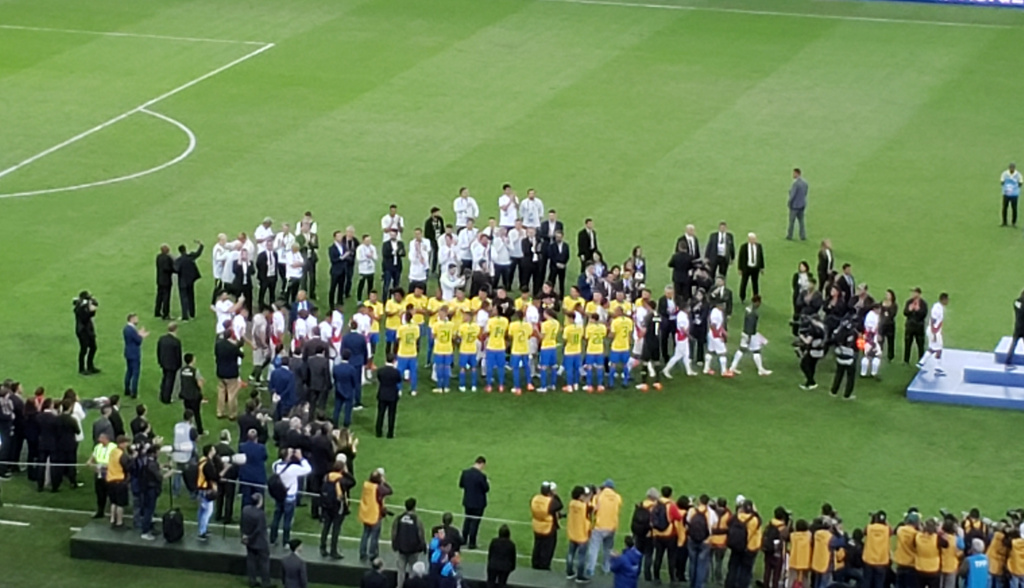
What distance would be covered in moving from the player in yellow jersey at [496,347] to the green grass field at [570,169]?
580mm

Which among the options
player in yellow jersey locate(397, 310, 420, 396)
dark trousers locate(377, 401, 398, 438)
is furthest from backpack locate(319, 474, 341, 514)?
player in yellow jersey locate(397, 310, 420, 396)

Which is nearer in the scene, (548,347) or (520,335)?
(520,335)

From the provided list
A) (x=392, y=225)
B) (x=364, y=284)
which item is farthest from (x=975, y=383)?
(x=364, y=284)

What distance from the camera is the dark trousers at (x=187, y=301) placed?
120 feet

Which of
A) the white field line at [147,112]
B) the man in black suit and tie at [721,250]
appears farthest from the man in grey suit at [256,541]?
the white field line at [147,112]

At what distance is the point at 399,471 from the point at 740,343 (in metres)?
8.14

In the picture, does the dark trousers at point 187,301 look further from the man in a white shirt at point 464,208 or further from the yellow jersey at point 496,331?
the yellow jersey at point 496,331

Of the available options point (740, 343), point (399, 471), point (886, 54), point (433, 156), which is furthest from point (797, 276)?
point (886, 54)

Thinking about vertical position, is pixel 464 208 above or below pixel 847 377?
above

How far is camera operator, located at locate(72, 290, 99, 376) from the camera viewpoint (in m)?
33.7

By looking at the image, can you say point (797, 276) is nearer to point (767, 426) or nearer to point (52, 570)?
point (767, 426)

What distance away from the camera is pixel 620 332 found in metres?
33.7

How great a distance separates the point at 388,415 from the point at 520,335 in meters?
3.01

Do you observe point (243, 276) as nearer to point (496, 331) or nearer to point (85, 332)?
point (85, 332)
